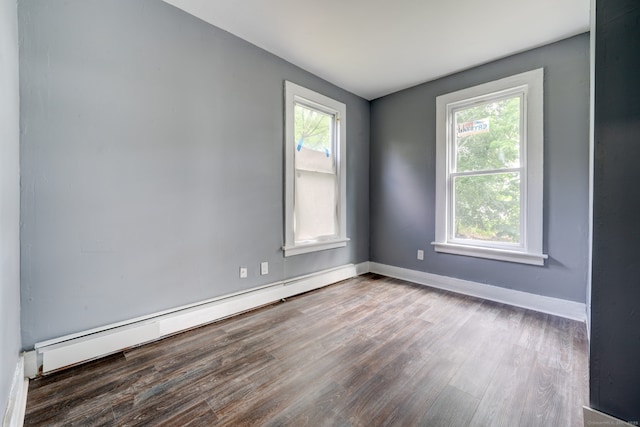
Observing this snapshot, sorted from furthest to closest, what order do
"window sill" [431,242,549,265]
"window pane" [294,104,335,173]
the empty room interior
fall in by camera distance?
1. "window pane" [294,104,335,173]
2. "window sill" [431,242,549,265]
3. the empty room interior

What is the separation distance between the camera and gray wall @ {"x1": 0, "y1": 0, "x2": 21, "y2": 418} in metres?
1.15

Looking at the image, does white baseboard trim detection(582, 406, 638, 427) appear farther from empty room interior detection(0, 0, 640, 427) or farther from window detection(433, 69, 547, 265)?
window detection(433, 69, 547, 265)

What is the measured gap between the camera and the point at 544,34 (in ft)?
7.88

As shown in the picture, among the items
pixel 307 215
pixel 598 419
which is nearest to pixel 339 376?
pixel 598 419

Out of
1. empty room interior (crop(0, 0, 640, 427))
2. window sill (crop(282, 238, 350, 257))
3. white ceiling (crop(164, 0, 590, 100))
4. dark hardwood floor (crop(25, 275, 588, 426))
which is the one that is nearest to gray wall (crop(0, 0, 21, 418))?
empty room interior (crop(0, 0, 640, 427))

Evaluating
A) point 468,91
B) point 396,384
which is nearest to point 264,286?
point 396,384

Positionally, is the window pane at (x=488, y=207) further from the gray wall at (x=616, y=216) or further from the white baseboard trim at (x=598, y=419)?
the white baseboard trim at (x=598, y=419)

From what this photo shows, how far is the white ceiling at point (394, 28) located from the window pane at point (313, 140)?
548 millimetres

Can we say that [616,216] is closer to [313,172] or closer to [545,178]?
[545,178]

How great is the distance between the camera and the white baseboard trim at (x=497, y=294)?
2.44 meters

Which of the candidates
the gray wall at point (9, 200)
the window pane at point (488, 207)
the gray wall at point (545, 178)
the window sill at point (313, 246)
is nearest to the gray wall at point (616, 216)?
the gray wall at point (545, 178)

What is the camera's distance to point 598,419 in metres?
1.15

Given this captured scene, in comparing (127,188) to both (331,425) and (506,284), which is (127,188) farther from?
(506,284)

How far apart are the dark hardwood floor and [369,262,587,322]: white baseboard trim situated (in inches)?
5.8
